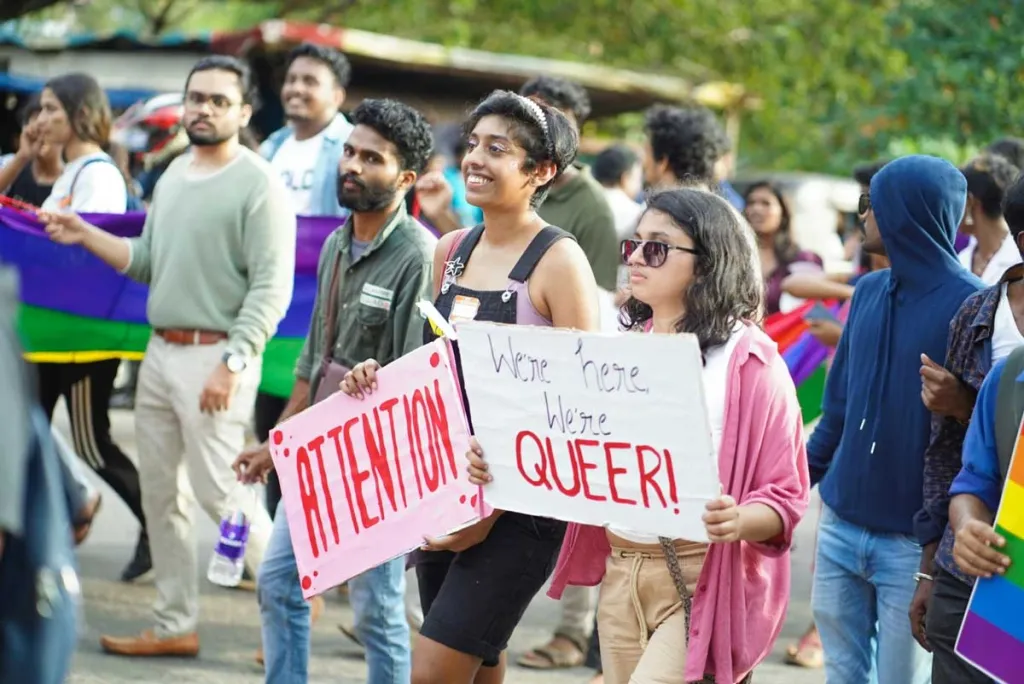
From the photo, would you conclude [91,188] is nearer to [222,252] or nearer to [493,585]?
[222,252]

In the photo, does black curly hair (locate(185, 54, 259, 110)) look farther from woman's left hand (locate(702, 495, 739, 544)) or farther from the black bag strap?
woman's left hand (locate(702, 495, 739, 544))

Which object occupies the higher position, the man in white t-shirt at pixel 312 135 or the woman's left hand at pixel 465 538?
the man in white t-shirt at pixel 312 135

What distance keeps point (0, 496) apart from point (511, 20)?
1961cm

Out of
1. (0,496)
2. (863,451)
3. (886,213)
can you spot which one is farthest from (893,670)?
(0,496)

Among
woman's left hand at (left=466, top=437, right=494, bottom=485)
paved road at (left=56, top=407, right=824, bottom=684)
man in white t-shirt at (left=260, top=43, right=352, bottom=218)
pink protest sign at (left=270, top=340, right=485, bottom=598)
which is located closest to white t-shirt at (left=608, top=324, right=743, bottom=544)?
woman's left hand at (left=466, top=437, right=494, bottom=485)

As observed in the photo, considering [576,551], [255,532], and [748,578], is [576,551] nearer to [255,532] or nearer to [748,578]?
[748,578]

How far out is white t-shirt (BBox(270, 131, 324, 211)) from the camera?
8.04m

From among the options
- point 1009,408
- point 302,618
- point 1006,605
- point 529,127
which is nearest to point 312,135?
point 302,618

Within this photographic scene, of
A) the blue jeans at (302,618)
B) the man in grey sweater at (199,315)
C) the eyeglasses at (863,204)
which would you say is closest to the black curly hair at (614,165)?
the man in grey sweater at (199,315)

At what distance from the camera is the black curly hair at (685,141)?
25.1ft

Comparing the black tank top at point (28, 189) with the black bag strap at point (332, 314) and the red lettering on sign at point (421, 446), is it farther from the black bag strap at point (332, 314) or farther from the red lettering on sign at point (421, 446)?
the red lettering on sign at point (421, 446)

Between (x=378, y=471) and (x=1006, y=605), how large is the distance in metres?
1.85

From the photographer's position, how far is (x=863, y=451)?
4898 millimetres

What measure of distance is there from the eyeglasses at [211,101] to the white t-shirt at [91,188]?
0.99m
